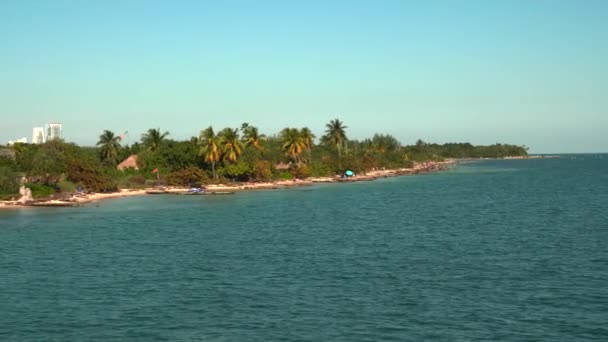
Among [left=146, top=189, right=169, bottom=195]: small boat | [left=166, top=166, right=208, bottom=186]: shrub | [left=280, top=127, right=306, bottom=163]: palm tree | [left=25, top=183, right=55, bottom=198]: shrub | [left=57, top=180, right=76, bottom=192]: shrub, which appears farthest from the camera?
[left=280, top=127, right=306, bottom=163]: palm tree

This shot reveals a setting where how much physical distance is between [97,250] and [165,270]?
9.91 metres

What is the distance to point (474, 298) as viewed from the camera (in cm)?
3033

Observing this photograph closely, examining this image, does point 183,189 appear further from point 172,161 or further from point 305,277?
point 305,277

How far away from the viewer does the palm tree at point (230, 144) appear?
115500 millimetres

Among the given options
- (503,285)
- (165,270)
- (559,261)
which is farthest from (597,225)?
(165,270)

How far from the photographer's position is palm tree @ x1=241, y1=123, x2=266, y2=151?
129 meters

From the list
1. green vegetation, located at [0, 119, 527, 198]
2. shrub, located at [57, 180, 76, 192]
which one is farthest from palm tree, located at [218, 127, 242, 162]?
shrub, located at [57, 180, 76, 192]

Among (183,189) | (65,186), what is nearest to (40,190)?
(65,186)

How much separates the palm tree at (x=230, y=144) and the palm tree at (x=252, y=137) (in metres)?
11.5

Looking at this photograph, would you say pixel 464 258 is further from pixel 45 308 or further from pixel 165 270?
pixel 45 308

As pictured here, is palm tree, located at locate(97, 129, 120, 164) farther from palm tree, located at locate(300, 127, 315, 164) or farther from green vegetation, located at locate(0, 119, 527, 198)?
palm tree, located at locate(300, 127, 315, 164)

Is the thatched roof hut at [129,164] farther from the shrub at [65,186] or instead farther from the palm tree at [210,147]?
the shrub at [65,186]

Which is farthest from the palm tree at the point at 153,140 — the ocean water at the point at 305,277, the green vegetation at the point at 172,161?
the ocean water at the point at 305,277

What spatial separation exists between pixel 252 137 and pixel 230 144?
1496cm
